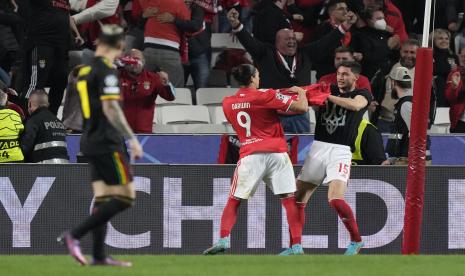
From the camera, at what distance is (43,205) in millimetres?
15609

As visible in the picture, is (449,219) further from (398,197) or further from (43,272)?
(43,272)

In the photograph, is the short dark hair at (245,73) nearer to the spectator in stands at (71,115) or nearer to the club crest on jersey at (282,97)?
the club crest on jersey at (282,97)

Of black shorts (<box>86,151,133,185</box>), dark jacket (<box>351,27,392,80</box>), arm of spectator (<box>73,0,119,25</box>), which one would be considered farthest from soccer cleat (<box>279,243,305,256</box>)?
arm of spectator (<box>73,0,119,25</box>)

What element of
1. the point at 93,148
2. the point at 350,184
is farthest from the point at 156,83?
the point at 93,148

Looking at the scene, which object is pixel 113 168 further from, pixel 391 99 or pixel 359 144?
pixel 391 99

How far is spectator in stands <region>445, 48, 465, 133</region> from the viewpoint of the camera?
1834cm

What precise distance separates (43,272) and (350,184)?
5.13m

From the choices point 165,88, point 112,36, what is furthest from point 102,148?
point 165,88

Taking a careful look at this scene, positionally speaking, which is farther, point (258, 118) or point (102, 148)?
point (258, 118)

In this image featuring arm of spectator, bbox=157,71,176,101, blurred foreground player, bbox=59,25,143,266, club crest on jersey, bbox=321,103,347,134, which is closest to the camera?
blurred foreground player, bbox=59,25,143,266

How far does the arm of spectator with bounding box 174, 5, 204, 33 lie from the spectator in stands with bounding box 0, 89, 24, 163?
3.38 metres

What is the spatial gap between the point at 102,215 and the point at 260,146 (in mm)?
3393

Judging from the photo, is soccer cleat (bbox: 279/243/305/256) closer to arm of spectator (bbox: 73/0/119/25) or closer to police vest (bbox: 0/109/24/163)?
police vest (bbox: 0/109/24/163)

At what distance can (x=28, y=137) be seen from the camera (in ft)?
54.2
